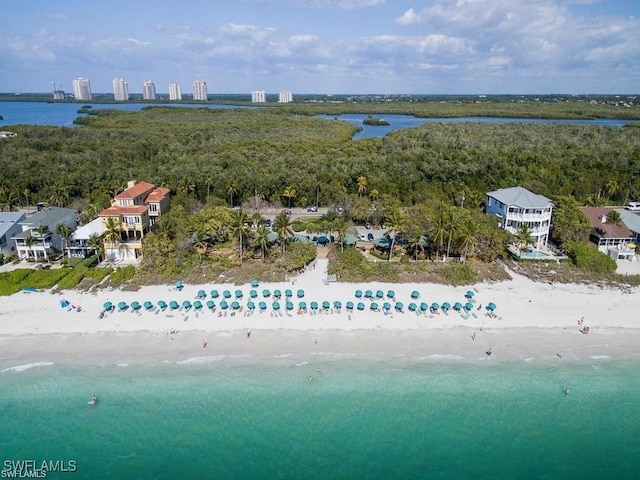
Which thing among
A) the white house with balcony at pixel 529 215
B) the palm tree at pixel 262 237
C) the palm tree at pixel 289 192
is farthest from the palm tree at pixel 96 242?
the white house with balcony at pixel 529 215

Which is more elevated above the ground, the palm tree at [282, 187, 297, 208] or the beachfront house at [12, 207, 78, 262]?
the palm tree at [282, 187, 297, 208]

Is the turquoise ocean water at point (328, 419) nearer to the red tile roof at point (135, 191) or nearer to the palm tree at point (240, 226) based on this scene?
the palm tree at point (240, 226)

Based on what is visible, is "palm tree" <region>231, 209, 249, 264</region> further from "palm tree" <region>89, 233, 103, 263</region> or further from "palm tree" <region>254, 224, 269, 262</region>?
"palm tree" <region>89, 233, 103, 263</region>

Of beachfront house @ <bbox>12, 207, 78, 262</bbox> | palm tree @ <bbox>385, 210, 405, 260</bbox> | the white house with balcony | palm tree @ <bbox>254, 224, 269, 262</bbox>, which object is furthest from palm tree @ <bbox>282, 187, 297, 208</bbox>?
beachfront house @ <bbox>12, 207, 78, 262</bbox>

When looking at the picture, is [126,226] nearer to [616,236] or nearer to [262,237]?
[262,237]

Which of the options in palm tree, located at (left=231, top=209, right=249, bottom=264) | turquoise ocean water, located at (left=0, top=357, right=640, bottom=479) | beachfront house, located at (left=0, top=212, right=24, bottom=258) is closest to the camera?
turquoise ocean water, located at (left=0, top=357, right=640, bottom=479)

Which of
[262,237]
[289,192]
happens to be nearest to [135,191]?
[262,237]

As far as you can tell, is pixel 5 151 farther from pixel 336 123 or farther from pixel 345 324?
pixel 336 123
